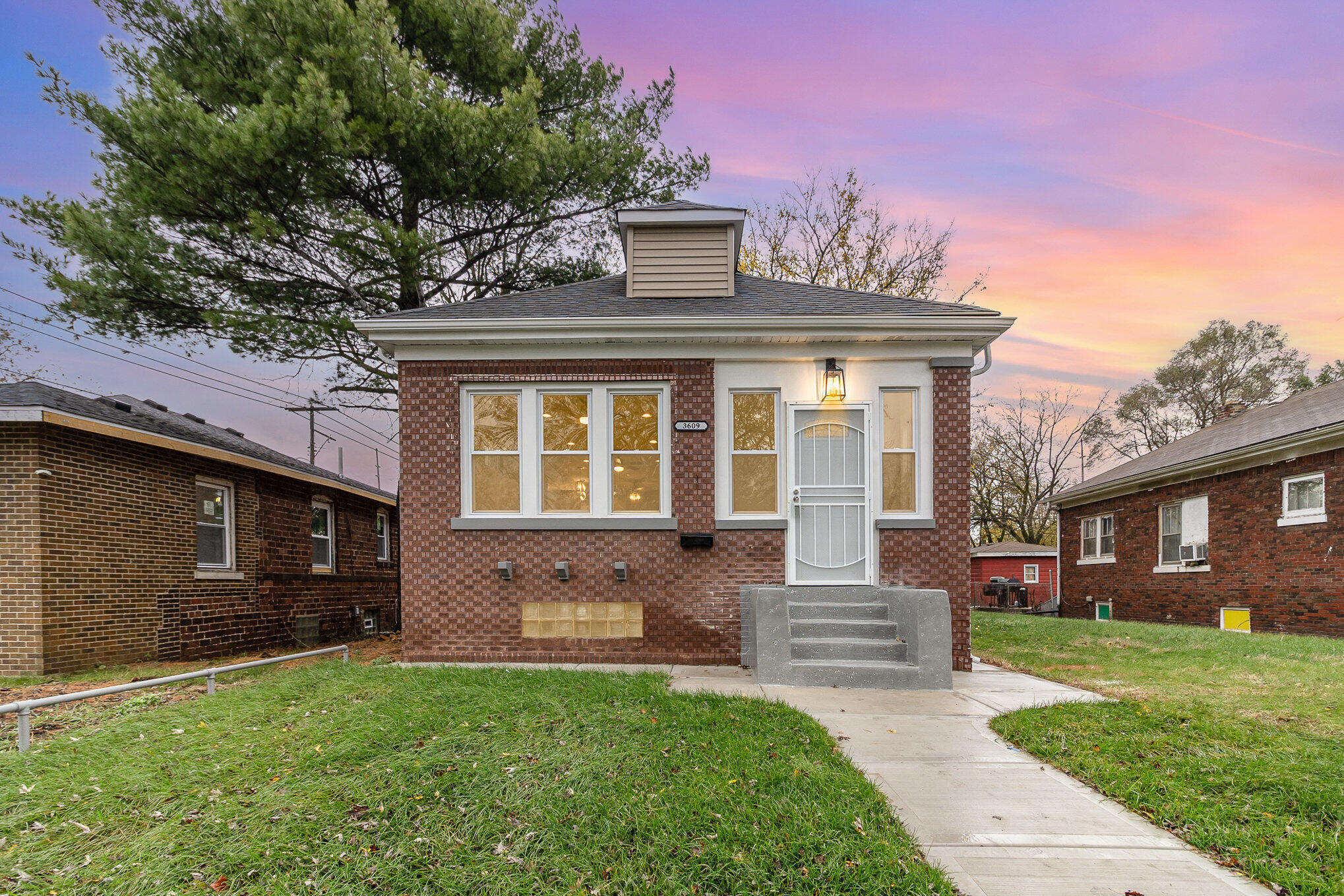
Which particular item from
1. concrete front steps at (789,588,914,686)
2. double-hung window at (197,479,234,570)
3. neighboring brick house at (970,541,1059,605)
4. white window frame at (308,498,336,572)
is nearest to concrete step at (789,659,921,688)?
concrete front steps at (789,588,914,686)

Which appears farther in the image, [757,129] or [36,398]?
[757,129]

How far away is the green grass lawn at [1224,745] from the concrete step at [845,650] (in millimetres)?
1607

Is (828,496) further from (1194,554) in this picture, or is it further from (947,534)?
(1194,554)

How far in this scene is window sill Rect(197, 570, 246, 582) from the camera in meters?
10.4

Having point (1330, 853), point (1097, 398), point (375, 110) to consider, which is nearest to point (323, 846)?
point (1330, 853)

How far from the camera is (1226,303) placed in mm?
26500

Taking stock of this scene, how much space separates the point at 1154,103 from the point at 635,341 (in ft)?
33.6

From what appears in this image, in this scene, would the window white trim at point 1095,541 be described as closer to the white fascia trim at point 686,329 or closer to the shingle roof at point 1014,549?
the shingle roof at point 1014,549

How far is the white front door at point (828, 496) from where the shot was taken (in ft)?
26.5

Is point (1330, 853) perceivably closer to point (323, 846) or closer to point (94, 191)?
point (323, 846)

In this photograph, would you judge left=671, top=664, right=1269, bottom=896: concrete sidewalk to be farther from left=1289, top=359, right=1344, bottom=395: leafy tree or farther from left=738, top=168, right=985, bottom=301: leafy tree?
left=1289, top=359, right=1344, bottom=395: leafy tree

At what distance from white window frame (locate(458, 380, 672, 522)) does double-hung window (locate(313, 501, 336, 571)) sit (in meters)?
7.56

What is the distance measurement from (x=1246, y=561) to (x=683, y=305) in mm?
12951

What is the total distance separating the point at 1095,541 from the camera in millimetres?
18938
